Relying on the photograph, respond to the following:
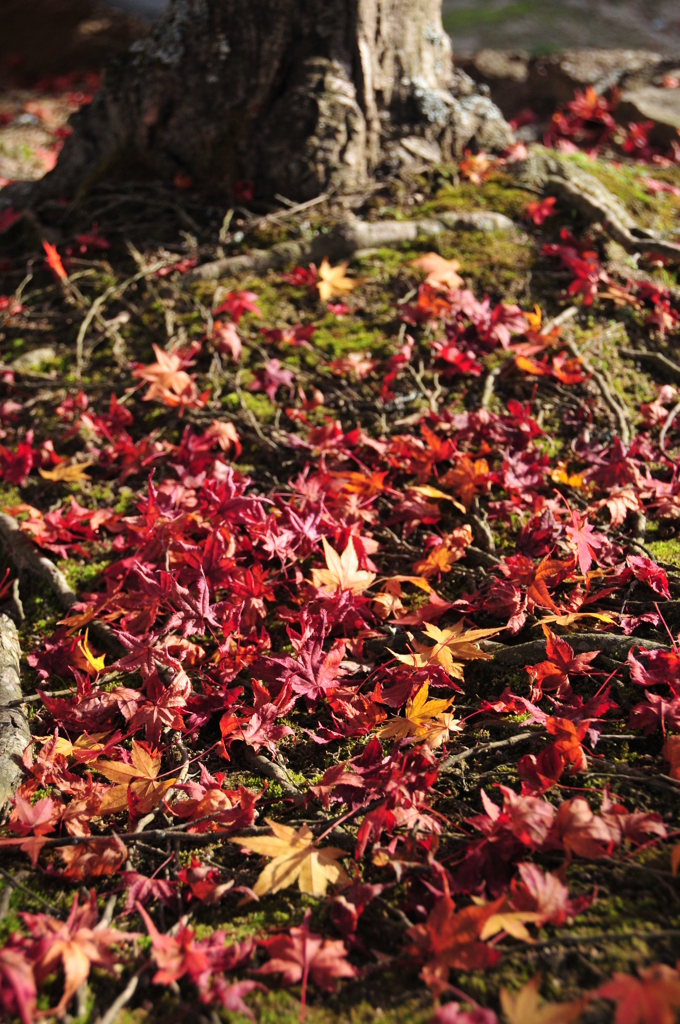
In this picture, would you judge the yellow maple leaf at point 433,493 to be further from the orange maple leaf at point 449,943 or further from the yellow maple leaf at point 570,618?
the orange maple leaf at point 449,943

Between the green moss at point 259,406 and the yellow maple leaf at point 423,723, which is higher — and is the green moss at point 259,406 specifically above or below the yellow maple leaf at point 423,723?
above

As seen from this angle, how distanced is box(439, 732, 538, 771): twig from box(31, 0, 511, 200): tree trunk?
9.55 ft

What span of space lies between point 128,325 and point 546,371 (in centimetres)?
197

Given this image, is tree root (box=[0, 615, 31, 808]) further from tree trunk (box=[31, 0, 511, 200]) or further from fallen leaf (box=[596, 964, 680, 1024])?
tree trunk (box=[31, 0, 511, 200])

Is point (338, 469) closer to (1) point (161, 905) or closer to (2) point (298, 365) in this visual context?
(2) point (298, 365)

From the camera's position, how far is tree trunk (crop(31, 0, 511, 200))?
3273 mm

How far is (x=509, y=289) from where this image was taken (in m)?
2.96

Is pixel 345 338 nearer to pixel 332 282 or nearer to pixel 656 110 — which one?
pixel 332 282

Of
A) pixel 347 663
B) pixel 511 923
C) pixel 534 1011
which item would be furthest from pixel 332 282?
pixel 534 1011

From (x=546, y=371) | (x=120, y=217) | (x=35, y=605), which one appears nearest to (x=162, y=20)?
(x=120, y=217)

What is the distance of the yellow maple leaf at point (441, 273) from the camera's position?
2873 millimetres

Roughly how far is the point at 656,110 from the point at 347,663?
5294mm

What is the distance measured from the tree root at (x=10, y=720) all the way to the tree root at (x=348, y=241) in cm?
203

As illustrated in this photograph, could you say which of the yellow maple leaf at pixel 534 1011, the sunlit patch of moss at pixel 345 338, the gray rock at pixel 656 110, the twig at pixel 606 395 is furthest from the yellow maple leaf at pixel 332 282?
the gray rock at pixel 656 110
